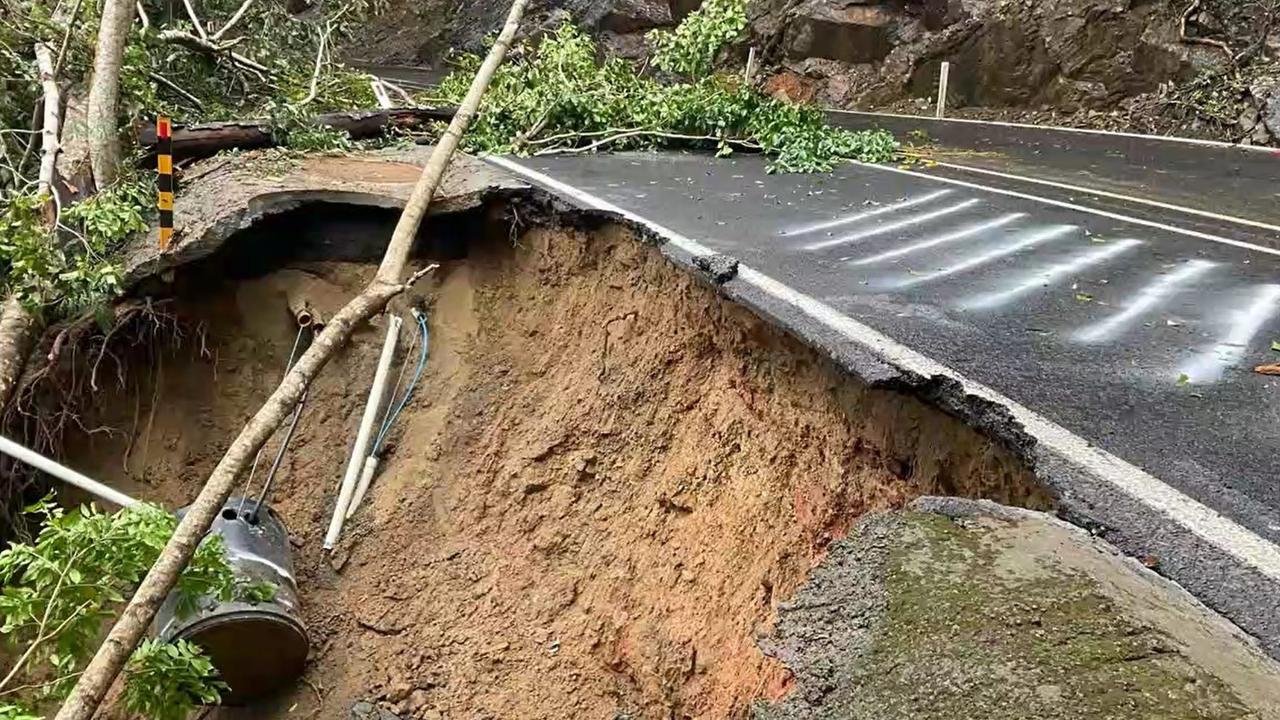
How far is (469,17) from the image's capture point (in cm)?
2566

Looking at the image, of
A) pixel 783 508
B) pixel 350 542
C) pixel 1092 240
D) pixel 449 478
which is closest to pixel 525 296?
pixel 449 478

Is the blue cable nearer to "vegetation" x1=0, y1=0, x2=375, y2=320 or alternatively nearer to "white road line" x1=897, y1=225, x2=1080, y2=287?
"vegetation" x1=0, y1=0, x2=375, y2=320

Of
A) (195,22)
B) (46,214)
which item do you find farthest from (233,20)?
(46,214)

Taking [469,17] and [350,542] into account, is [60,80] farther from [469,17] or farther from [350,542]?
[469,17]

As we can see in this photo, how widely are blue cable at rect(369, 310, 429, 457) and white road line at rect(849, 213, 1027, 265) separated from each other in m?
3.33

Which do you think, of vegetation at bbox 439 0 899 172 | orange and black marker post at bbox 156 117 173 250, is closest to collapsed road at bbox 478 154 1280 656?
vegetation at bbox 439 0 899 172

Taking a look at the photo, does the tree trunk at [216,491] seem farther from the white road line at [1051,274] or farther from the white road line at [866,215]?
the white road line at [1051,274]

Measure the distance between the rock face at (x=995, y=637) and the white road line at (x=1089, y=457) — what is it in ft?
1.57

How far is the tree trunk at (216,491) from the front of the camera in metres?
3.20

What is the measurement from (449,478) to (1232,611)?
4.93 m

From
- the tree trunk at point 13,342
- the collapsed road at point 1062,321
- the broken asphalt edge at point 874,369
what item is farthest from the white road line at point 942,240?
the tree trunk at point 13,342

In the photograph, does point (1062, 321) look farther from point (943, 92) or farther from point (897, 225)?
point (943, 92)

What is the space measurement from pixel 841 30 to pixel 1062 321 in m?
16.5

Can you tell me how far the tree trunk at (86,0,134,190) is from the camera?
6.99 metres
